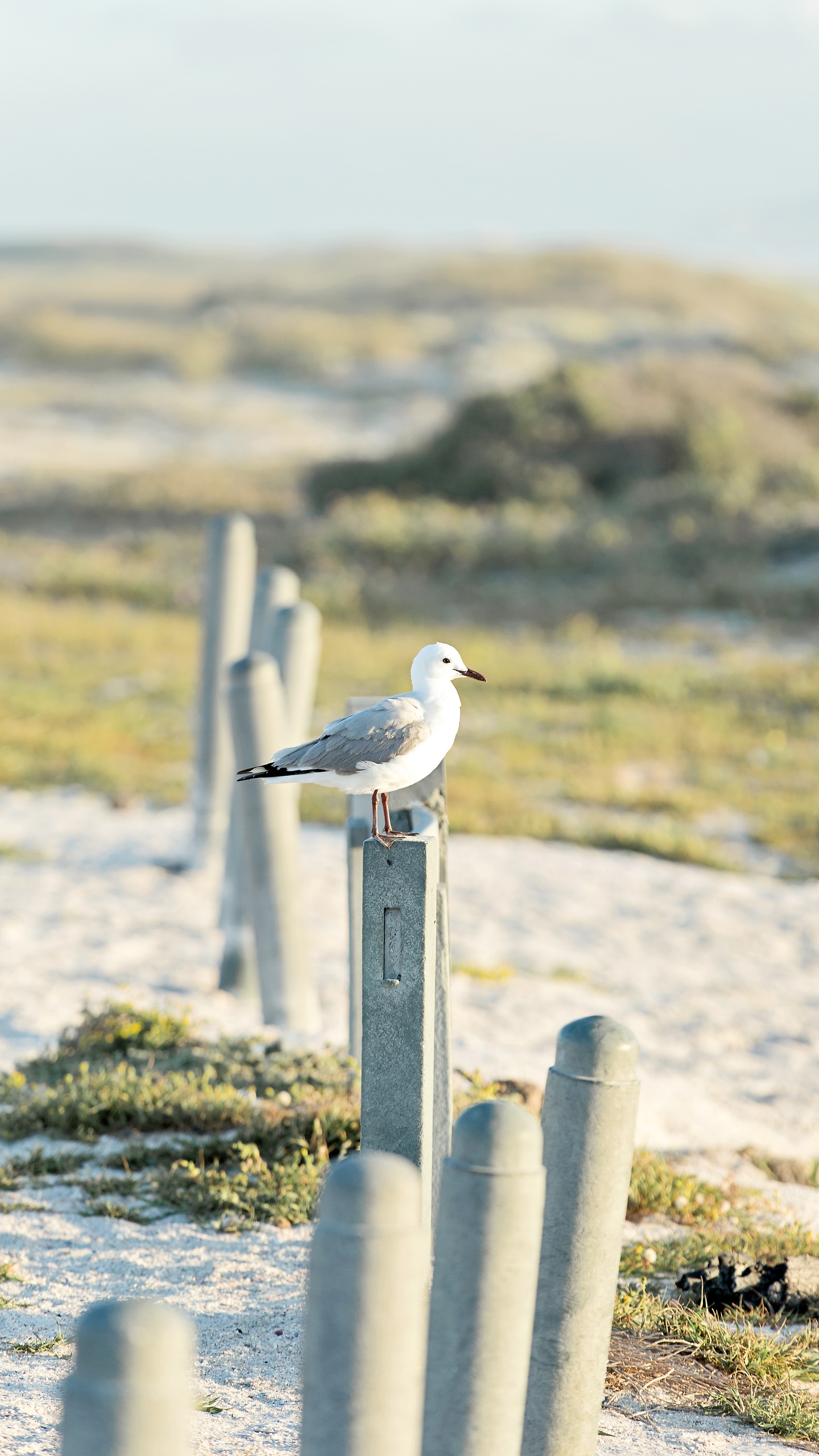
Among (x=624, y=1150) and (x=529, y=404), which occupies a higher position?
(x=529, y=404)

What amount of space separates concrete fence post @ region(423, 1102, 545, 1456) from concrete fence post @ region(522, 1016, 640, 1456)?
0.38 m

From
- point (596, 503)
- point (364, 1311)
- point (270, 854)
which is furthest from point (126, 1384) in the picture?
point (596, 503)

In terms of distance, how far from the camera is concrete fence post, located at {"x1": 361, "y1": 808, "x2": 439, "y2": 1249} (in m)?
2.75

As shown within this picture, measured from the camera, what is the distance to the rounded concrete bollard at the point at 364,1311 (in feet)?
5.47

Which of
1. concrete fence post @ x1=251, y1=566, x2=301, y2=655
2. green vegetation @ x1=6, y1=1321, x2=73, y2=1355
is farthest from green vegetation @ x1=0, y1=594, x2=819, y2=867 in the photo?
green vegetation @ x1=6, y1=1321, x2=73, y2=1355

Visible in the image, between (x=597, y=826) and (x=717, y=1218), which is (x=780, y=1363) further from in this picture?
(x=597, y=826)

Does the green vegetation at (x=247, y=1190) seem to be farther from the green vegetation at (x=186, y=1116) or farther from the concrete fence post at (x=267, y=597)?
the concrete fence post at (x=267, y=597)

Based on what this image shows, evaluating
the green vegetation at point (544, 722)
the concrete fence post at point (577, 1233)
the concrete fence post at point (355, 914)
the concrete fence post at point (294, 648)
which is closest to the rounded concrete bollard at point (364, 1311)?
the concrete fence post at point (577, 1233)

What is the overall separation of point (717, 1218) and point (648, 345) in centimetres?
5101

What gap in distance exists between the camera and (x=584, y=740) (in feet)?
35.7

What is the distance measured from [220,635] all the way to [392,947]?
4199 millimetres

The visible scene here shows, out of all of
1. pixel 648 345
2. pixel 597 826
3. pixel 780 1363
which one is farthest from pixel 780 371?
pixel 780 1363

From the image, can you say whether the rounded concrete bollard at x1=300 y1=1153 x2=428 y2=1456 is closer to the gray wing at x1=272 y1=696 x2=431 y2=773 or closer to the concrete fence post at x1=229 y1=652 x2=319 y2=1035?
the gray wing at x1=272 y1=696 x2=431 y2=773

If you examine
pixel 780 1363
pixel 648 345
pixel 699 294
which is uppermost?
pixel 699 294
